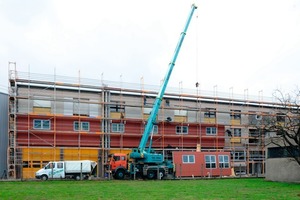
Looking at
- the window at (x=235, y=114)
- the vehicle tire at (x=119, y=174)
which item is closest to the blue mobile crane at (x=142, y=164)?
the vehicle tire at (x=119, y=174)

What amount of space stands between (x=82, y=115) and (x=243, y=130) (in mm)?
20860

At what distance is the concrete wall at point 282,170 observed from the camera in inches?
1355

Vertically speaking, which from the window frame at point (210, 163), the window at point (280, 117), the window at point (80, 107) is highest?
the window at point (80, 107)

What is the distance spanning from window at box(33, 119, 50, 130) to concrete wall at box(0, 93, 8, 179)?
3.25 m

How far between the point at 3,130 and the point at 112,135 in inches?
430

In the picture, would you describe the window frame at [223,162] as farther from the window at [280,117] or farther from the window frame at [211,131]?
the window at [280,117]

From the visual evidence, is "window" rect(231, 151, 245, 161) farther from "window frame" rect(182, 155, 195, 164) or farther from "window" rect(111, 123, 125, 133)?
"window" rect(111, 123, 125, 133)

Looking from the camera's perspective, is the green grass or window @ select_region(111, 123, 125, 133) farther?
window @ select_region(111, 123, 125, 133)

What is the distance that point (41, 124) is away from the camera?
42.6m

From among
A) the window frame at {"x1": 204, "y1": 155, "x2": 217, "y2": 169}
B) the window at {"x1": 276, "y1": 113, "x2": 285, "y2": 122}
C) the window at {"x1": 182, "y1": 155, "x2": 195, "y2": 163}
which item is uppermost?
the window at {"x1": 276, "y1": 113, "x2": 285, "y2": 122}

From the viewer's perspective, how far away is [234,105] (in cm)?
5419

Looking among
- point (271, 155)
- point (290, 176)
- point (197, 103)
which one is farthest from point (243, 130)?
point (290, 176)

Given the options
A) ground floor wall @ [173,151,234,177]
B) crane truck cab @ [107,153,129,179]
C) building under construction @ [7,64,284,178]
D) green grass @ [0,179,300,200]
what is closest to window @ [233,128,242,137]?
building under construction @ [7,64,284,178]

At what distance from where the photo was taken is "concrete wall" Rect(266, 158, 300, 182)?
3441 cm
